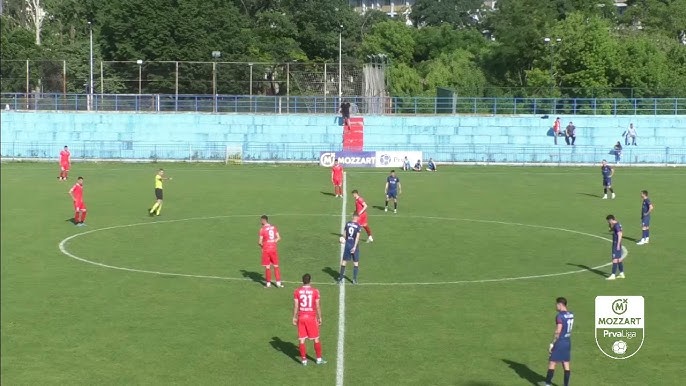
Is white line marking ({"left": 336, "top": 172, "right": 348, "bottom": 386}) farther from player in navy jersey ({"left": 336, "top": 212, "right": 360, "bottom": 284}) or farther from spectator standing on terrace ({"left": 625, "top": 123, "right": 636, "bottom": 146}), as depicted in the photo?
spectator standing on terrace ({"left": 625, "top": 123, "right": 636, "bottom": 146})

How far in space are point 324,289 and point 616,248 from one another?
784cm

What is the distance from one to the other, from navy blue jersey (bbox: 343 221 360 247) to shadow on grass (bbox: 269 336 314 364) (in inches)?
194

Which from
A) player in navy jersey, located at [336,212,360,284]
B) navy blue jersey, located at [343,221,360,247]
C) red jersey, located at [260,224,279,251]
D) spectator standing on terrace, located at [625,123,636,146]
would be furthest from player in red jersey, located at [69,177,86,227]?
spectator standing on terrace, located at [625,123,636,146]

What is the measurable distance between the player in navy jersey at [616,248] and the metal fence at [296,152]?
37.3 meters

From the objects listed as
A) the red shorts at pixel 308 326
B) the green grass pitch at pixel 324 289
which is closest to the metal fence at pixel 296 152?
the green grass pitch at pixel 324 289

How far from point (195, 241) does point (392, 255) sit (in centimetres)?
681

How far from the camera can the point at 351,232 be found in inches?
939

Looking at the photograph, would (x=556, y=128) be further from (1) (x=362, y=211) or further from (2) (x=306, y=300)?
(2) (x=306, y=300)

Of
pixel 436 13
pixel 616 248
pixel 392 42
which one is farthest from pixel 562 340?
pixel 436 13

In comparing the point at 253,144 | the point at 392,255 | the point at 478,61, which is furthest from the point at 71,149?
the point at 478,61

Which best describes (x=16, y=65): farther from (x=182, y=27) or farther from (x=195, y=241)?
(x=195, y=241)

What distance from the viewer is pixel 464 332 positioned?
20234 mm

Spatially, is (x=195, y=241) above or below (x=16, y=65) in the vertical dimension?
below

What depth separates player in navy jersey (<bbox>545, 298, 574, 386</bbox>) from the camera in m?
15.9
